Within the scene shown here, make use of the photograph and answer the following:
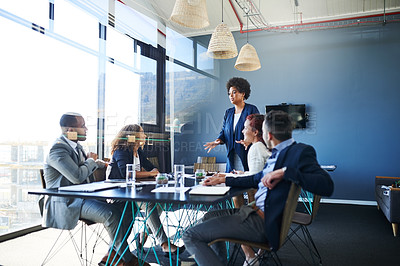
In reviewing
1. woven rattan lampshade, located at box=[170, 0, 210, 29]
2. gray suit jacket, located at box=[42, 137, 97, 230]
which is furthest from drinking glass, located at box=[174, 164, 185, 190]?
woven rattan lampshade, located at box=[170, 0, 210, 29]

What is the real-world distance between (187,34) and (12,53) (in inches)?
167

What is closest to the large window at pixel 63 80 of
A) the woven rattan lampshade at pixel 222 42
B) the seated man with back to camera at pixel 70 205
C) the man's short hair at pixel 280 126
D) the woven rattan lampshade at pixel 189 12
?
the seated man with back to camera at pixel 70 205

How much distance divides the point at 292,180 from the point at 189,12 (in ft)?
6.13

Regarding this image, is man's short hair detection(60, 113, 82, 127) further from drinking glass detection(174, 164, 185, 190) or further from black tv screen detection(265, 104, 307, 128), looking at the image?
black tv screen detection(265, 104, 307, 128)

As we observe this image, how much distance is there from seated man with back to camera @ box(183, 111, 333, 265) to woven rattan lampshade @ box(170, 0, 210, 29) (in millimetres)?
1414

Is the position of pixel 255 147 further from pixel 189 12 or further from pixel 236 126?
pixel 189 12

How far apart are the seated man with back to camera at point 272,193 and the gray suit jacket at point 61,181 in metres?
0.99

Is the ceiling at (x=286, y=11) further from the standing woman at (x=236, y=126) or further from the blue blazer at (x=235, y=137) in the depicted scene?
the blue blazer at (x=235, y=137)

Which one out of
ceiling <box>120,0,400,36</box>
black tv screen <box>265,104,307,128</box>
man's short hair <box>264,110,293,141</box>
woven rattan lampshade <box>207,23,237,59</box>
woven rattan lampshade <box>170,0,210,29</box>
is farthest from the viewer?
black tv screen <box>265,104,307,128</box>

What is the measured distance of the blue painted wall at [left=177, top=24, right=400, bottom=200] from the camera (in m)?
6.21

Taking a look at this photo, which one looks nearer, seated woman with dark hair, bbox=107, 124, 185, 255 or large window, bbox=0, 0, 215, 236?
seated woman with dark hair, bbox=107, 124, 185, 255

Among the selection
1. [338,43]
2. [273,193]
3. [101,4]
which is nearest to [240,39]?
[338,43]

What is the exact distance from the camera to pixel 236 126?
3.53 metres

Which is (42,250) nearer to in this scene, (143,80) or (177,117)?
(143,80)
